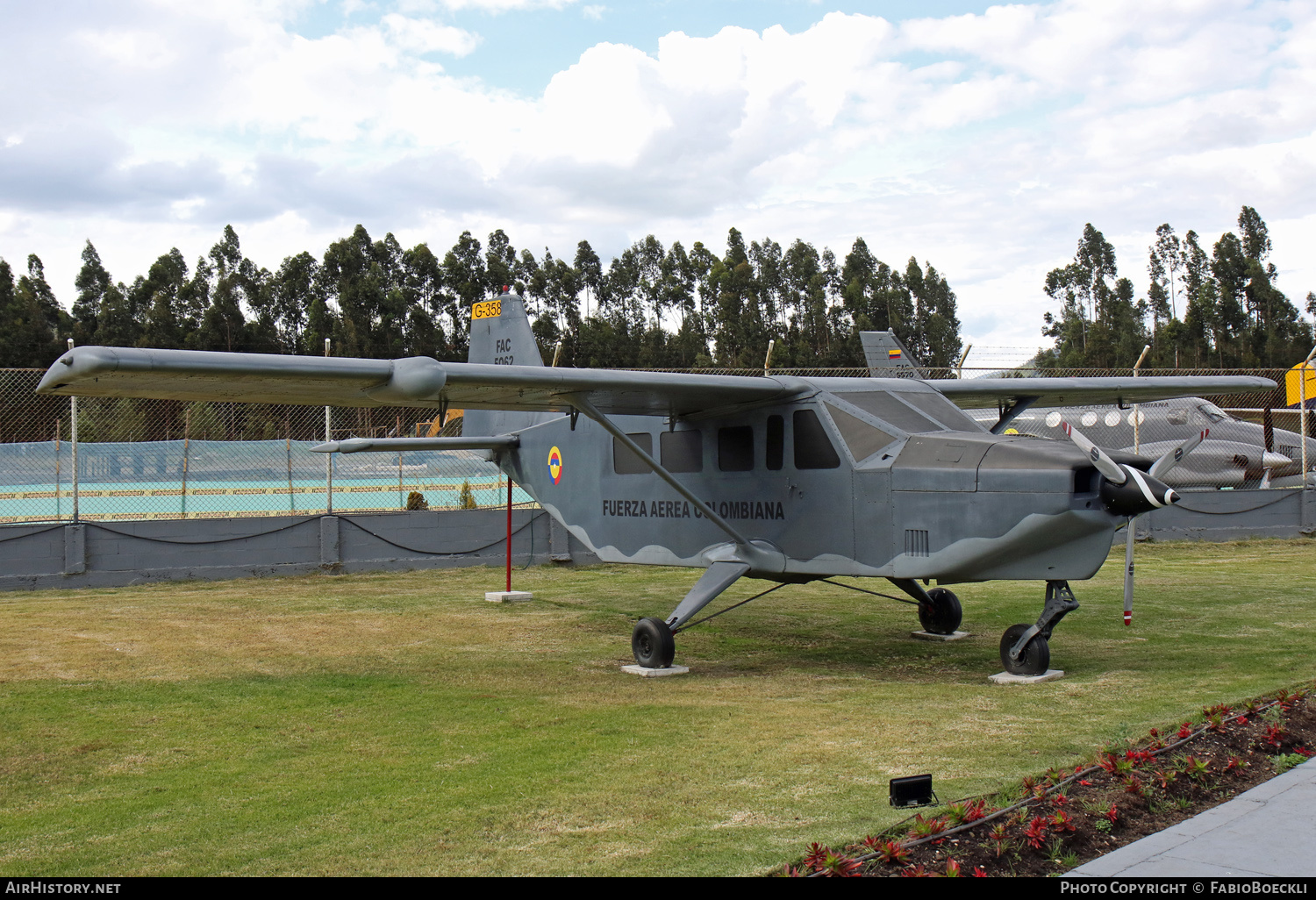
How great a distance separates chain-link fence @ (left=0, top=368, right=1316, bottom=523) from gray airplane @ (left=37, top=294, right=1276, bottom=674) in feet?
15.2

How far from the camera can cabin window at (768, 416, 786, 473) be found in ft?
28.3

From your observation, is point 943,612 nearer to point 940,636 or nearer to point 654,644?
point 940,636

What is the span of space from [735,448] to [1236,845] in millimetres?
5834

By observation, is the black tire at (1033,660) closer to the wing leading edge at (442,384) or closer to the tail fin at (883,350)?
the wing leading edge at (442,384)

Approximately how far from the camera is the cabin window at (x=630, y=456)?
10.1 m

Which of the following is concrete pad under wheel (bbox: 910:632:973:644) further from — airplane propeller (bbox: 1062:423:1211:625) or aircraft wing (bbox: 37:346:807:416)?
airplane propeller (bbox: 1062:423:1211:625)

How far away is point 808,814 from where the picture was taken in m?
4.19

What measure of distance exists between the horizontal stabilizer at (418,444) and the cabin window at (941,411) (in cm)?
531

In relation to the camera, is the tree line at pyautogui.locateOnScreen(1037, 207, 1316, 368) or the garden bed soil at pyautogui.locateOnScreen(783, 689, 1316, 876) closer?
the garden bed soil at pyautogui.locateOnScreen(783, 689, 1316, 876)

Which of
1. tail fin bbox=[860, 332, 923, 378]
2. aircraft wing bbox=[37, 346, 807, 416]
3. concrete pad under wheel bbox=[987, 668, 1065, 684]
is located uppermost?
tail fin bbox=[860, 332, 923, 378]

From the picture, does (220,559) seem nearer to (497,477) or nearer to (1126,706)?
(497,477)

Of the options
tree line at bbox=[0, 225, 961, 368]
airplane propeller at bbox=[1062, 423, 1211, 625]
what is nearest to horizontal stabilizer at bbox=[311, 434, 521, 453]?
airplane propeller at bbox=[1062, 423, 1211, 625]

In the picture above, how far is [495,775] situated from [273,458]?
14138 mm

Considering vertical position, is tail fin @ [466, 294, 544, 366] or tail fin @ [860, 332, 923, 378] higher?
tail fin @ [860, 332, 923, 378]
